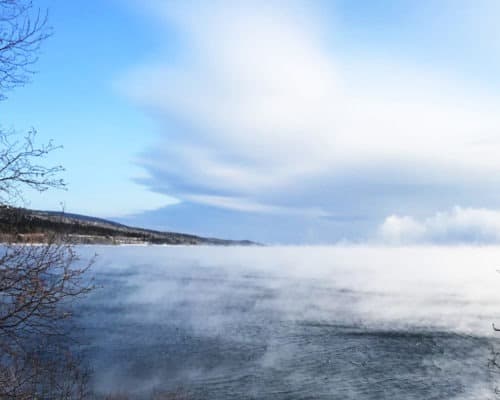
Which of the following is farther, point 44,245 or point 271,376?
point 271,376

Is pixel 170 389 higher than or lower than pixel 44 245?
lower

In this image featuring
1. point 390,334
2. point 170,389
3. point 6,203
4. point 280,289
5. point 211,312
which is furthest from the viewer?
point 280,289

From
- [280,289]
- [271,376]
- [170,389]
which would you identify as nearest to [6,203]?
[170,389]

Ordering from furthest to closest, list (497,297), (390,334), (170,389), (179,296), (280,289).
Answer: (280,289)
(497,297)
(179,296)
(390,334)
(170,389)

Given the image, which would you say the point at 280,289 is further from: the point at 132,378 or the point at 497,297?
the point at 132,378

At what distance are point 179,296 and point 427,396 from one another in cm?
4049

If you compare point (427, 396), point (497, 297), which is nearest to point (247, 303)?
point (427, 396)

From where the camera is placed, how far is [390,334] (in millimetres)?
35844

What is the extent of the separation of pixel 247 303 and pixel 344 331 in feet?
57.9

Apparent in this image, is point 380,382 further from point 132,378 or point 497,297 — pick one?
point 497,297

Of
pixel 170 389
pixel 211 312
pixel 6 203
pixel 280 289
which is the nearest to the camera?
pixel 6 203

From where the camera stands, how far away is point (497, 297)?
62.8 m

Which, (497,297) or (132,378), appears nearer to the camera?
(132,378)

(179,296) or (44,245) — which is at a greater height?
(44,245)
